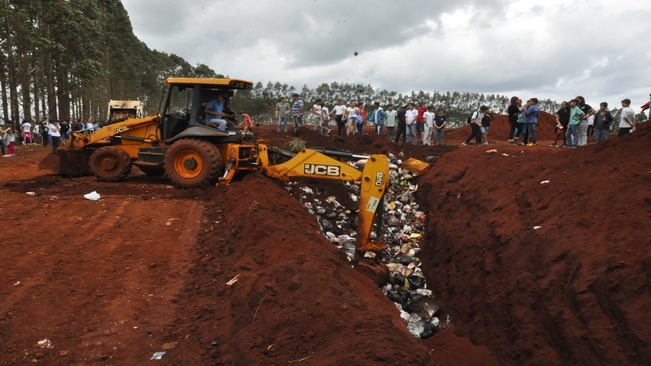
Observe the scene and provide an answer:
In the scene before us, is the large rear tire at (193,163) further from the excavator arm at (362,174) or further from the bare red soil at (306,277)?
the excavator arm at (362,174)

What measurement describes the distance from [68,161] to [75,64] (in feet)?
59.5

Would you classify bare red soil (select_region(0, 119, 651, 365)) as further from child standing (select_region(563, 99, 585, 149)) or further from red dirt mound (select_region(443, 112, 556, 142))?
red dirt mound (select_region(443, 112, 556, 142))

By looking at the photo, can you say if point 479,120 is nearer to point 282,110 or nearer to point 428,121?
point 428,121

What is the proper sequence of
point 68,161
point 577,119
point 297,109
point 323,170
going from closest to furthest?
point 323,170 → point 68,161 → point 577,119 → point 297,109

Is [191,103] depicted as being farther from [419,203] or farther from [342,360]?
[342,360]

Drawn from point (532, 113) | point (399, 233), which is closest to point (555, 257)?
point (399, 233)

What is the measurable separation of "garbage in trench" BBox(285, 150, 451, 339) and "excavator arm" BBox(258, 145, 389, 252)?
0.46 meters

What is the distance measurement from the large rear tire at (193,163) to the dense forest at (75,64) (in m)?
8.53

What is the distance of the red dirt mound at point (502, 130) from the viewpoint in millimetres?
29078

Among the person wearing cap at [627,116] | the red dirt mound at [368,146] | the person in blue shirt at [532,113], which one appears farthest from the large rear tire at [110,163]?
the person wearing cap at [627,116]

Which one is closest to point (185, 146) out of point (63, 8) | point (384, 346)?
point (384, 346)

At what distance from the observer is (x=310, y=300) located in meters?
3.83

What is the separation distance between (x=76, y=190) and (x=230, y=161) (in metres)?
3.05

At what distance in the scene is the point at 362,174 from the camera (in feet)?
21.1
